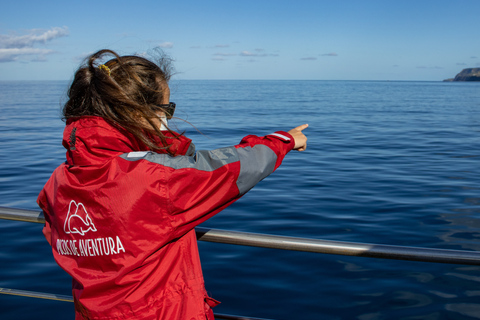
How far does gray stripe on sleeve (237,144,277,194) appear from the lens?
1.41 metres

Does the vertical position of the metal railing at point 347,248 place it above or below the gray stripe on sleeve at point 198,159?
below

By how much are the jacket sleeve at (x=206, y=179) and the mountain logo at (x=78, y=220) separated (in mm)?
269

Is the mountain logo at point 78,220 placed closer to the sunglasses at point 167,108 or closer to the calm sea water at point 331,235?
the sunglasses at point 167,108

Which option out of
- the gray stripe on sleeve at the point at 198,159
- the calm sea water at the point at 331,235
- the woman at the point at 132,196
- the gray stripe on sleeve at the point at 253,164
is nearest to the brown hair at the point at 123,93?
the woman at the point at 132,196

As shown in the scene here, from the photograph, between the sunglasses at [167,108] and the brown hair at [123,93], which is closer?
the brown hair at [123,93]

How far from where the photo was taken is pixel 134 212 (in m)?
1.29

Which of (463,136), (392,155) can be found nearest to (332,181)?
(392,155)

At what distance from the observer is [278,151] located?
153 centimetres

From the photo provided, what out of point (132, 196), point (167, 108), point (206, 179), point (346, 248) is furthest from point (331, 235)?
point (132, 196)

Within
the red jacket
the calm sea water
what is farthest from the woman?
the calm sea water

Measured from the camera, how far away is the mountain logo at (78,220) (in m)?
1.35

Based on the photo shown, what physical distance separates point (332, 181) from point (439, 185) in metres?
2.12

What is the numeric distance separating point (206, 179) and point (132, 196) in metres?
0.23

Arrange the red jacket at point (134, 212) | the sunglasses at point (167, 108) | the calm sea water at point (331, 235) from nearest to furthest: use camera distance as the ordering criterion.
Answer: the red jacket at point (134, 212)
the sunglasses at point (167, 108)
the calm sea water at point (331, 235)
